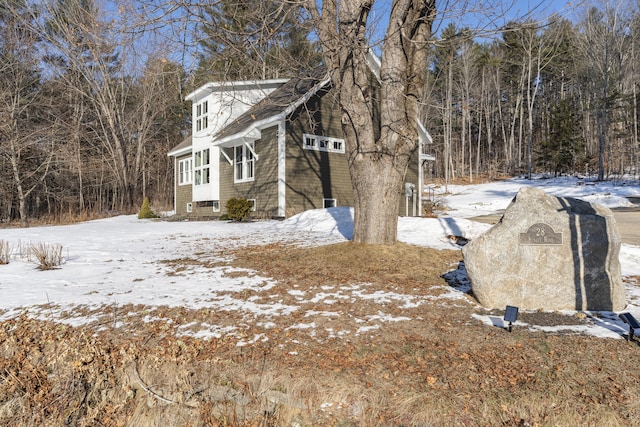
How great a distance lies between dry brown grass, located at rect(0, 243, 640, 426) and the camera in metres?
2.50

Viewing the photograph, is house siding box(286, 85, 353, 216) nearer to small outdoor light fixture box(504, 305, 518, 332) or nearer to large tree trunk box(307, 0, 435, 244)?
large tree trunk box(307, 0, 435, 244)

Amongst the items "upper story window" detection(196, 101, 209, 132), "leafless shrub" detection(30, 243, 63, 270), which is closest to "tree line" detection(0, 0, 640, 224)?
"upper story window" detection(196, 101, 209, 132)


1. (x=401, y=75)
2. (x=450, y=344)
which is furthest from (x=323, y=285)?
(x=401, y=75)

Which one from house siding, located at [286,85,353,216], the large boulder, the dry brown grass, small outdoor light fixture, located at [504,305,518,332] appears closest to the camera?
the dry brown grass

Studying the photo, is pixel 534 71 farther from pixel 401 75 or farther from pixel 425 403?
pixel 425 403

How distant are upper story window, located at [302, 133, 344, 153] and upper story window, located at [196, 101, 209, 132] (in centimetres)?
697

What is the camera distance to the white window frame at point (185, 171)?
72.1ft

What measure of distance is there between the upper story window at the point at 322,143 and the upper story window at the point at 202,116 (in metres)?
6.97

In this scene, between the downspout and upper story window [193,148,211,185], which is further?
upper story window [193,148,211,185]

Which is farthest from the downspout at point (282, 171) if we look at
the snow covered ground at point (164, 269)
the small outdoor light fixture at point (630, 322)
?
the small outdoor light fixture at point (630, 322)

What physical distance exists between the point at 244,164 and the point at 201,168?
419cm

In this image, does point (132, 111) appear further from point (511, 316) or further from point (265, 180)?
point (511, 316)

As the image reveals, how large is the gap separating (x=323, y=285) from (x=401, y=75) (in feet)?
12.8

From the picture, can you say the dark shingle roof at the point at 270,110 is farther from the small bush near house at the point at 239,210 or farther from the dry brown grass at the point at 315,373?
the dry brown grass at the point at 315,373
